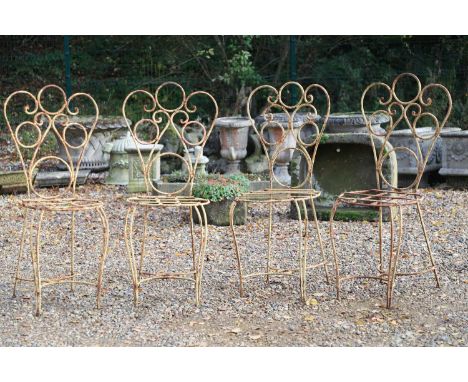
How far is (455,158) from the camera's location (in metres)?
8.63

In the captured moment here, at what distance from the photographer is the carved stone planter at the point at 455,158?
28.2 feet

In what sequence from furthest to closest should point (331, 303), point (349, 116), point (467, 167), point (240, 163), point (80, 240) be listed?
1. point (240, 163)
2. point (467, 167)
3. point (349, 116)
4. point (80, 240)
5. point (331, 303)

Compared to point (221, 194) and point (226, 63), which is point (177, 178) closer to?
point (221, 194)

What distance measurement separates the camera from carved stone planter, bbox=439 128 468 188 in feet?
28.2

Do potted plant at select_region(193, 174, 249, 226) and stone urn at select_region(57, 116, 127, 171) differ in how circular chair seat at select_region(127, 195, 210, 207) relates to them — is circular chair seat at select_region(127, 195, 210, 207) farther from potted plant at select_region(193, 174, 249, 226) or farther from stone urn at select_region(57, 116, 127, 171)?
stone urn at select_region(57, 116, 127, 171)

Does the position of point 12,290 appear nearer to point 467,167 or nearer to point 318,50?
point 467,167

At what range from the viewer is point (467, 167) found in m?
8.59

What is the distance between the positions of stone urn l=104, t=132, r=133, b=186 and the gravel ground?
2529 millimetres

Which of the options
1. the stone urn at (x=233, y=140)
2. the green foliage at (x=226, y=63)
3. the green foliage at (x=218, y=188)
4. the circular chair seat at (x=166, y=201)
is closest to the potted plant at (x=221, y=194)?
the green foliage at (x=218, y=188)

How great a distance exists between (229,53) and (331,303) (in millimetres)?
8022

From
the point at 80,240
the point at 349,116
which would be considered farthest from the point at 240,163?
the point at 80,240

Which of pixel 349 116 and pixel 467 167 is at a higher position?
pixel 349 116

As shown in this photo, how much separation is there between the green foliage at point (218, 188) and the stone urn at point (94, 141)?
2.91m

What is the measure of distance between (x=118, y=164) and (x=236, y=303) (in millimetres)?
4750
